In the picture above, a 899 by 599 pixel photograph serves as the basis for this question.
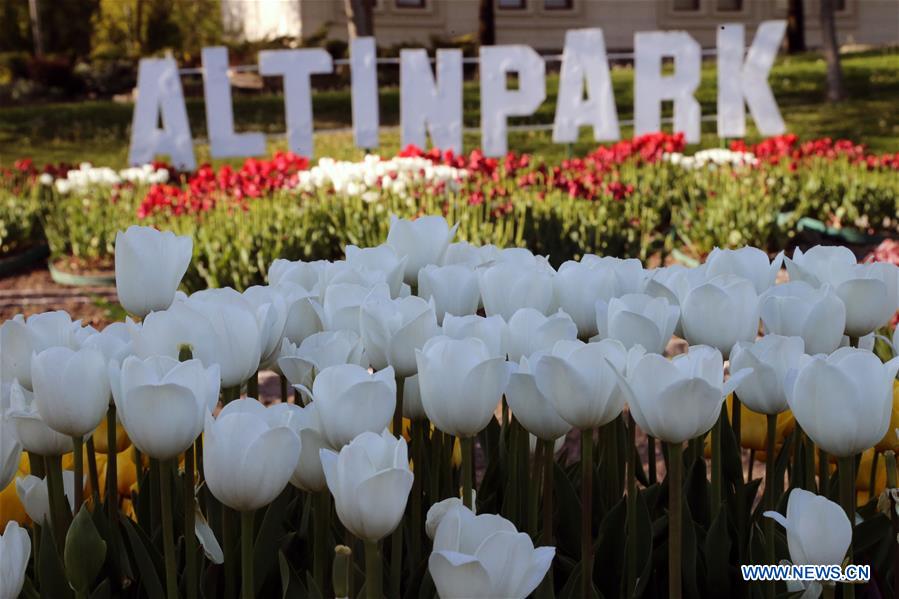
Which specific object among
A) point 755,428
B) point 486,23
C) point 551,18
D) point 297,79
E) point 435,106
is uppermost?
point 551,18

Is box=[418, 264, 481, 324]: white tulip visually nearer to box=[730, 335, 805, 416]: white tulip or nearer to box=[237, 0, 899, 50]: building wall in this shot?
box=[730, 335, 805, 416]: white tulip

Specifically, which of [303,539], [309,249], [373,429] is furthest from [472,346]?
[309,249]

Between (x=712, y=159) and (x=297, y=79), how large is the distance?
3.75 meters

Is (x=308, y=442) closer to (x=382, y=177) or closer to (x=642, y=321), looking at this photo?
(x=642, y=321)

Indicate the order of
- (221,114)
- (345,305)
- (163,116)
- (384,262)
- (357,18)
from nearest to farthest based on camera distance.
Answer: (345,305), (384,262), (163,116), (221,114), (357,18)

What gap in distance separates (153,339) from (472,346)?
0.38 meters

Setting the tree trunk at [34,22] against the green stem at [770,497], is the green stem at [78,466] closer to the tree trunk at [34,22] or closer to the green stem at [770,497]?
the green stem at [770,497]

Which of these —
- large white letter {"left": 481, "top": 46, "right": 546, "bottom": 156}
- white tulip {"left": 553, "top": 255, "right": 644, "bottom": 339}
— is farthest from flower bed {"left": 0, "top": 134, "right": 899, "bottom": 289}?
white tulip {"left": 553, "top": 255, "right": 644, "bottom": 339}

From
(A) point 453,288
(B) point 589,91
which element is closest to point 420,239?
(A) point 453,288

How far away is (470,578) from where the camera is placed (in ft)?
2.81

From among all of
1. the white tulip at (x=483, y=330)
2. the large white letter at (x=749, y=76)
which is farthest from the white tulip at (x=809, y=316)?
the large white letter at (x=749, y=76)

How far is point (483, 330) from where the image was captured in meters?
1.18

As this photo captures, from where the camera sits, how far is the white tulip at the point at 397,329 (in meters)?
1.20

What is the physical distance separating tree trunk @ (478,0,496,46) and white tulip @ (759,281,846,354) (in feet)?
60.2
